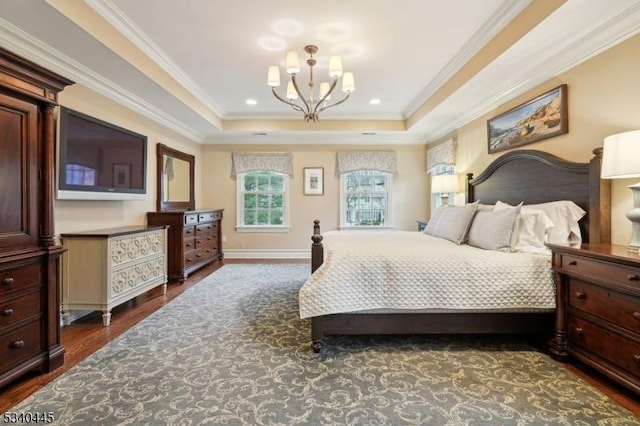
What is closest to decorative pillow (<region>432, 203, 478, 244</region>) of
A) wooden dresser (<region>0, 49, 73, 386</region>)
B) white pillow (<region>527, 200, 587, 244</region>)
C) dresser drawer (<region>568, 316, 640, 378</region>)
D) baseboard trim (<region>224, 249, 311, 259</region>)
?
white pillow (<region>527, 200, 587, 244</region>)

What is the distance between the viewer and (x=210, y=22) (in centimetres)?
272

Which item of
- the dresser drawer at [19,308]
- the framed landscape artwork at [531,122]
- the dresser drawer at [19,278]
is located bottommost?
the dresser drawer at [19,308]

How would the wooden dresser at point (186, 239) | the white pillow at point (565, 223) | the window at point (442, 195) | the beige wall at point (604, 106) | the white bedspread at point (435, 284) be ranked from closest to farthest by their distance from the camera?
1. the beige wall at point (604, 106)
2. the white bedspread at point (435, 284)
3. the white pillow at point (565, 223)
4. the wooden dresser at point (186, 239)
5. the window at point (442, 195)

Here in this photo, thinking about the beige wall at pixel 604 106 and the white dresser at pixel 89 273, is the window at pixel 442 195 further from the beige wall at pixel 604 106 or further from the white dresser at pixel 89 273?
the white dresser at pixel 89 273

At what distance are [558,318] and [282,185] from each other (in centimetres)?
500

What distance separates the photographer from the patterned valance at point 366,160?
6.14 meters

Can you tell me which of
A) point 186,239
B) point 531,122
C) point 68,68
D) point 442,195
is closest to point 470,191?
point 442,195

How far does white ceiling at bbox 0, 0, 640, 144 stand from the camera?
2.27 m

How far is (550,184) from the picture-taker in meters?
2.83

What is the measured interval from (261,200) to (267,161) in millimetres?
814

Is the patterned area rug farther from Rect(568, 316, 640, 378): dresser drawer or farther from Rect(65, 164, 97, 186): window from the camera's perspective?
Rect(65, 164, 97, 186): window

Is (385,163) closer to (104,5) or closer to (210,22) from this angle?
(210,22)

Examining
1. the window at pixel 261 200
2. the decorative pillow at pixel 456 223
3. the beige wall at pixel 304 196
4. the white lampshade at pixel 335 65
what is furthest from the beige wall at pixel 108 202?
the decorative pillow at pixel 456 223

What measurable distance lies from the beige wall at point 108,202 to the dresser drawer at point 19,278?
3.62ft
